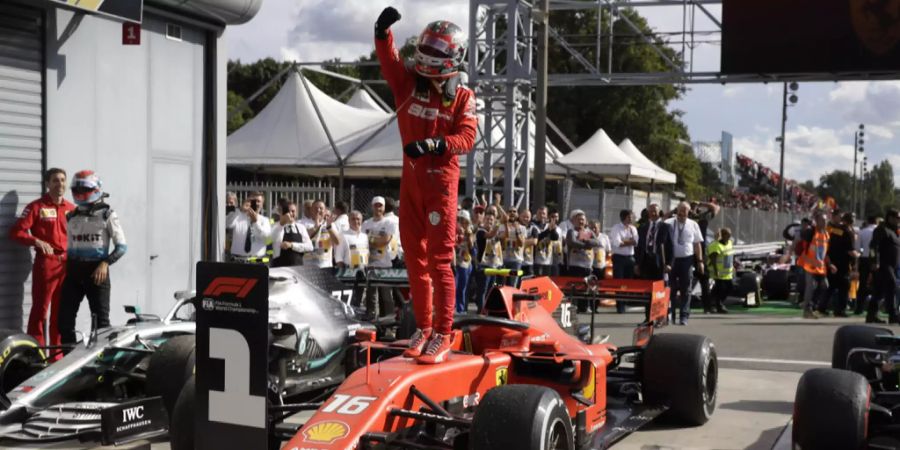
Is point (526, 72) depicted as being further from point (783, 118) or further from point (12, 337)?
point (783, 118)

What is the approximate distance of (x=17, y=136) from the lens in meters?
11.2

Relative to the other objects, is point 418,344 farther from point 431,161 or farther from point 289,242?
point 289,242

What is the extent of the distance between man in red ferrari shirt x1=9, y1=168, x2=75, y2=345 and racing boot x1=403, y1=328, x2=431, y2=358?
5110mm

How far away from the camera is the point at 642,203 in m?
28.7

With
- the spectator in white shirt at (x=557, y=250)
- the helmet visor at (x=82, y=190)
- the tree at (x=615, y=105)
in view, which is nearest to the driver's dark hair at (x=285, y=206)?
the helmet visor at (x=82, y=190)

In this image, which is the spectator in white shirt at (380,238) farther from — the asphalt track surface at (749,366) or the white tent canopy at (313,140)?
the white tent canopy at (313,140)

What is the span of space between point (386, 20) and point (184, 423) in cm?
254

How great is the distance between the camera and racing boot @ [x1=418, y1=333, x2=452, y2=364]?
6.32 meters

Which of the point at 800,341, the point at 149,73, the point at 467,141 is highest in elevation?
the point at 149,73

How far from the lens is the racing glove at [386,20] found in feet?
21.3

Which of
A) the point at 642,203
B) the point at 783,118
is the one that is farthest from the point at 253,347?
the point at 783,118

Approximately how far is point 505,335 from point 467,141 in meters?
1.38

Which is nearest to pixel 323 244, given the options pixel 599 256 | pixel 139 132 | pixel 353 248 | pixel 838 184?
pixel 353 248

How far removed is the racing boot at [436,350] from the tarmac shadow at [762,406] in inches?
148
